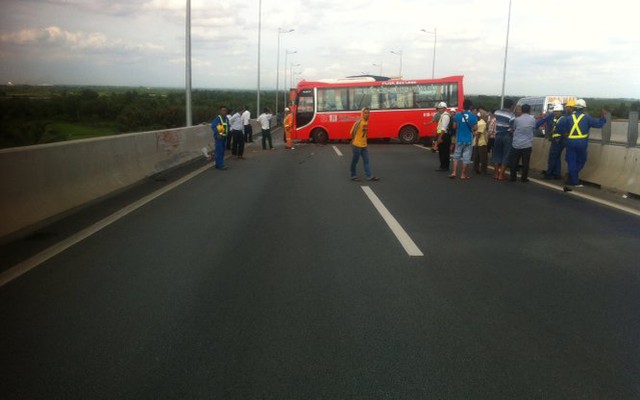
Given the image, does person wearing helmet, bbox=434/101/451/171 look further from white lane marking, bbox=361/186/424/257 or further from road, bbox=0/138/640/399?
road, bbox=0/138/640/399

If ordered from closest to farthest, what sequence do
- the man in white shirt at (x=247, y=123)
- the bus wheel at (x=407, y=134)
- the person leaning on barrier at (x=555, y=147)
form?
the person leaning on barrier at (x=555, y=147) < the man in white shirt at (x=247, y=123) < the bus wheel at (x=407, y=134)

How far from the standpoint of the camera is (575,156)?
520 inches

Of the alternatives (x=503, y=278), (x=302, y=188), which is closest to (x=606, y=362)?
(x=503, y=278)

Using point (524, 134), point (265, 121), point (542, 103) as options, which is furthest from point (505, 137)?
point (542, 103)

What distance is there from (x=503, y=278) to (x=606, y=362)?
6.90 feet

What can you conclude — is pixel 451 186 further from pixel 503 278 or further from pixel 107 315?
pixel 107 315

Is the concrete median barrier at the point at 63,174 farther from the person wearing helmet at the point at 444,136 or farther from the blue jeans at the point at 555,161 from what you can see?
the blue jeans at the point at 555,161

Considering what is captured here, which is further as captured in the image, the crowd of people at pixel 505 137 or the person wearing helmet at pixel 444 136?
the person wearing helmet at pixel 444 136

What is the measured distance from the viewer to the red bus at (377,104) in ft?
97.5

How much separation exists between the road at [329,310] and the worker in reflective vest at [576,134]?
3528mm

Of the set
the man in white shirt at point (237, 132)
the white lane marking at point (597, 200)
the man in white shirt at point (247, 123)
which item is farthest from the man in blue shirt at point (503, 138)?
the man in white shirt at point (247, 123)

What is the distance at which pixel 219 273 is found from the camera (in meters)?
6.25

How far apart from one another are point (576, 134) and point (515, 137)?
1.54 meters

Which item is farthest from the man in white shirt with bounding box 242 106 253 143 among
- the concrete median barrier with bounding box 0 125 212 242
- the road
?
the road
